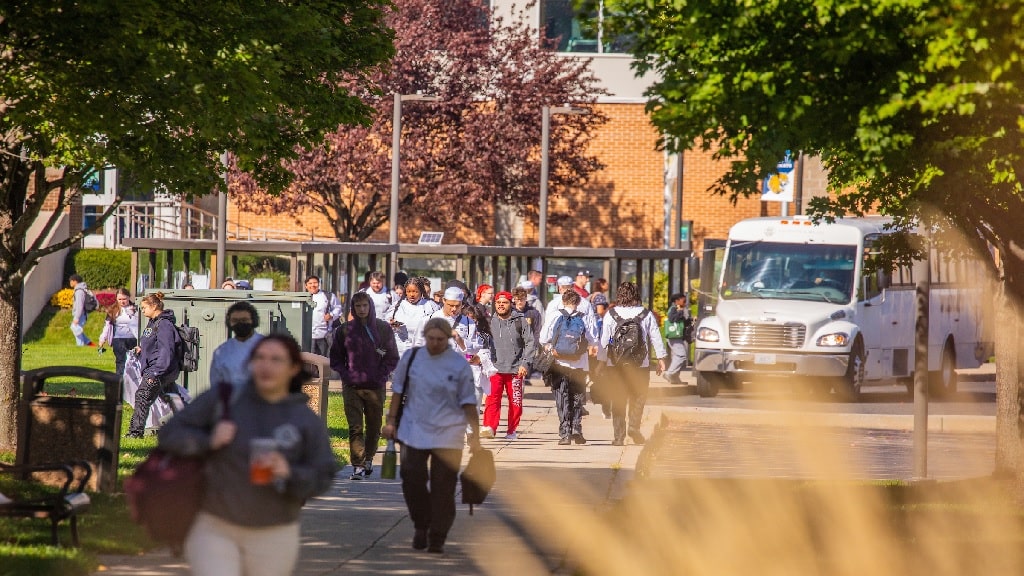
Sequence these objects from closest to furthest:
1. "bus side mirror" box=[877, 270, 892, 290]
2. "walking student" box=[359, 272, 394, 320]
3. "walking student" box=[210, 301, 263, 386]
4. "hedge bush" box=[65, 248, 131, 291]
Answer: "walking student" box=[210, 301, 263, 386] < "walking student" box=[359, 272, 394, 320] < "bus side mirror" box=[877, 270, 892, 290] < "hedge bush" box=[65, 248, 131, 291]

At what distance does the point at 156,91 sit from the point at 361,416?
3.61 metres

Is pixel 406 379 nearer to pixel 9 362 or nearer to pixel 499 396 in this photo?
pixel 9 362

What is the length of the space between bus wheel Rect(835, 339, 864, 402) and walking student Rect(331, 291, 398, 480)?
1234cm

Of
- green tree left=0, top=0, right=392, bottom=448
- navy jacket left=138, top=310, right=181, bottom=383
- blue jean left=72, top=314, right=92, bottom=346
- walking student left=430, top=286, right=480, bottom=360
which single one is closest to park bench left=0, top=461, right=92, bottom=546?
green tree left=0, top=0, right=392, bottom=448

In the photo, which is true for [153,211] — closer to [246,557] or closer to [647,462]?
[647,462]

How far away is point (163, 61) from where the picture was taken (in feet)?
36.4

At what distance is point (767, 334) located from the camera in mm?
24219

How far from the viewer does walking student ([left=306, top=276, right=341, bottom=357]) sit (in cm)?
2314

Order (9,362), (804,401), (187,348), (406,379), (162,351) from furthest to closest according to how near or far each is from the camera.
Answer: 1. (804,401)
2. (187,348)
3. (162,351)
4. (9,362)
5. (406,379)

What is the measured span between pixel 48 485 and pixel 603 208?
35.7 metres

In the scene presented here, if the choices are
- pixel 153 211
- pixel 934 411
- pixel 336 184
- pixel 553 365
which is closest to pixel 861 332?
pixel 934 411

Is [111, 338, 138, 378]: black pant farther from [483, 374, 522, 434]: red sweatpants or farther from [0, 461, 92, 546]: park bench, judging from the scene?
[0, 461, 92, 546]: park bench

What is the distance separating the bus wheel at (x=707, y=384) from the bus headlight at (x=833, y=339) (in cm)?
185

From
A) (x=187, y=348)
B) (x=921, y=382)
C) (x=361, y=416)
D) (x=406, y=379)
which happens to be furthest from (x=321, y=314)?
(x=406, y=379)
